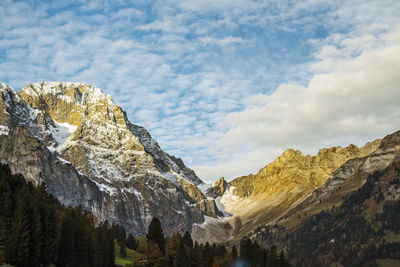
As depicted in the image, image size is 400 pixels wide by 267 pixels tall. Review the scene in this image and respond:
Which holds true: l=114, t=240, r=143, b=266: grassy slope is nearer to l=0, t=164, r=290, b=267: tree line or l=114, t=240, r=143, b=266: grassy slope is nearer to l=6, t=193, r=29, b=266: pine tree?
l=0, t=164, r=290, b=267: tree line

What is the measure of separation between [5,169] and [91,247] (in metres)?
24.4

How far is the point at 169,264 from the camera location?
4697 inches

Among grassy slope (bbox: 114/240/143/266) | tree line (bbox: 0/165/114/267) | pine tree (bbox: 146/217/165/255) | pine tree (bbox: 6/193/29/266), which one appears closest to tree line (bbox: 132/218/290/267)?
pine tree (bbox: 146/217/165/255)

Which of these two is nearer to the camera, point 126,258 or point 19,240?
point 19,240

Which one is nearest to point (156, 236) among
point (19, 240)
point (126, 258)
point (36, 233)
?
point (126, 258)

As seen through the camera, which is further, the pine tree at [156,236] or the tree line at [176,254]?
the pine tree at [156,236]

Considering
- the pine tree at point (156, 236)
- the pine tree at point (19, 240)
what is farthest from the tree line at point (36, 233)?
the pine tree at point (156, 236)

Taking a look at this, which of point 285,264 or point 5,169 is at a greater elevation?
point 5,169

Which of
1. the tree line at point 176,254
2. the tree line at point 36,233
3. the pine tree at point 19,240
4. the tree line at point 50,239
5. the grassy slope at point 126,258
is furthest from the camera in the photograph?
the grassy slope at point 126,258

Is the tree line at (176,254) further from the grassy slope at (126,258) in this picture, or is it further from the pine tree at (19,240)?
the pine tree at (19,240)

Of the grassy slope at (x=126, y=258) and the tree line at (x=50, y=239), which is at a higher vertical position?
the tree line at (x=50, y=239)

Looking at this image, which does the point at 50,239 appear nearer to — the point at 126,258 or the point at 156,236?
the point at 156,236

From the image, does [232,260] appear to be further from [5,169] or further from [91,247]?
[5,169]

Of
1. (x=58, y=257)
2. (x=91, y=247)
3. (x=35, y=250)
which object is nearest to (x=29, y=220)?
(x=35, y=250)
